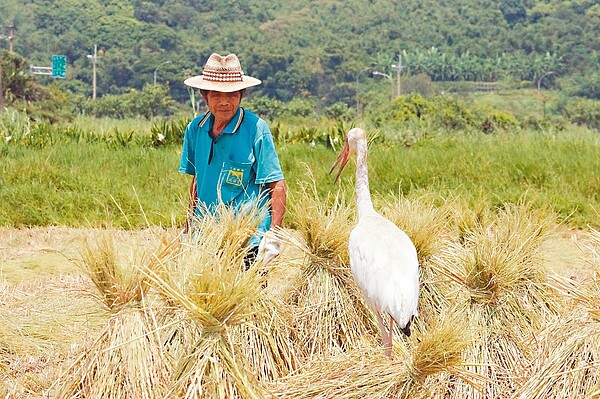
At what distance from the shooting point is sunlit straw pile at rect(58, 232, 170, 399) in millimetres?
3211

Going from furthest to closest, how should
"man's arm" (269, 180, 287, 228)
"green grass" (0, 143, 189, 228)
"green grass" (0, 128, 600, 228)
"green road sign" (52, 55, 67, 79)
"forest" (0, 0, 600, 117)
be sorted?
"forest" (0, 0, 600, 117), "green road sign" (52, 55, 67, 79), "green grass" (0, 128, 600, 228), "green grass" (0, 143, 189, 228), "man's arm" (269, 180, 287, 228)

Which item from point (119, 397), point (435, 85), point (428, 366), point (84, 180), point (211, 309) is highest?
point (211, 309)

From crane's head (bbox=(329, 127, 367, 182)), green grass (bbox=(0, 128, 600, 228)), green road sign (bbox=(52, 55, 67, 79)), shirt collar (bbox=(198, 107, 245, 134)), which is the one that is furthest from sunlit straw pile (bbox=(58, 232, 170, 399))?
green road sign (bbox=(52, 55, 67, 79))

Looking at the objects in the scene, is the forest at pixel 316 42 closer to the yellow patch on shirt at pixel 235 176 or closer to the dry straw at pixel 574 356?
the yellow patch on shirt at pixel 235 176

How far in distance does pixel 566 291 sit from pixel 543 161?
6.64 m

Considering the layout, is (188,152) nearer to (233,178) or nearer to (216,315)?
(233,178)

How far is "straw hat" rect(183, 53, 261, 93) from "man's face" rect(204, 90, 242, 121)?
0.17ft

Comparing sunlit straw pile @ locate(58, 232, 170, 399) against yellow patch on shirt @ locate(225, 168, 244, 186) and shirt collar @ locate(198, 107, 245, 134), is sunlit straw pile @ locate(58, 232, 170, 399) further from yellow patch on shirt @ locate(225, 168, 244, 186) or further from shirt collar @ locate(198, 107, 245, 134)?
shirt collar @ locate(198, 107, 245, 134)

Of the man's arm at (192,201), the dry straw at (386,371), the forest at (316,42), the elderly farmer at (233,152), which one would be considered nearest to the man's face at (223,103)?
the elderly farmer at (233,152)

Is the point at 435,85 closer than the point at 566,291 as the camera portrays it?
No

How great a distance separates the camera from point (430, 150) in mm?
10961

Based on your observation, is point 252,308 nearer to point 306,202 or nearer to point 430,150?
point 306,202

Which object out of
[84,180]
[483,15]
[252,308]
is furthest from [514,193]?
[483,15]

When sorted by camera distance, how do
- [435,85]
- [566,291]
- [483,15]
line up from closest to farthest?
[566,291], [435,85], [483,15]
